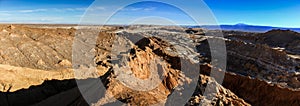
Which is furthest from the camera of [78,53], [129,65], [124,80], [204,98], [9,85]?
[78,53]

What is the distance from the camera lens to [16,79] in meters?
21.3

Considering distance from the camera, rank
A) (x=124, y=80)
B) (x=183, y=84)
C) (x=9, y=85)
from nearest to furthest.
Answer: (x=183, y=84) → (x=124, y=80) → (x=9, y=85)

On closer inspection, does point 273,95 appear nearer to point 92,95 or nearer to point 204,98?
point 204,98

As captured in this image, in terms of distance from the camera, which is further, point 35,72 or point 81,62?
point 81,62

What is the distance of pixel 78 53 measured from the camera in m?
31.5

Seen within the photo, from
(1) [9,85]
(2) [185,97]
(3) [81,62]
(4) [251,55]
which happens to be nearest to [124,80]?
(2) [185,97]

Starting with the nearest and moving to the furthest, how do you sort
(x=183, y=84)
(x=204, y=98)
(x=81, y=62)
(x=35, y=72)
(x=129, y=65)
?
(x=204, y=98), (x=183, y=84), (x=129, y=65), (x=35, y=72), (x=81, y=62)

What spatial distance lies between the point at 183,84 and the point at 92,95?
325 centimetres

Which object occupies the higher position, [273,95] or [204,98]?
[204,98]

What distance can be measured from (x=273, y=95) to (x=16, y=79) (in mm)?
15345

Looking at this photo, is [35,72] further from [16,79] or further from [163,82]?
[163,82]

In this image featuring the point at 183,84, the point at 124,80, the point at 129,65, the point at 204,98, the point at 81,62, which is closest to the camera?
the point at 204,98

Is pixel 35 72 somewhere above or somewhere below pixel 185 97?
below

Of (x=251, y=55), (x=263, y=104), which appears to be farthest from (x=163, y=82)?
(x=251, y=55)
